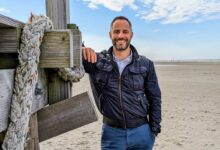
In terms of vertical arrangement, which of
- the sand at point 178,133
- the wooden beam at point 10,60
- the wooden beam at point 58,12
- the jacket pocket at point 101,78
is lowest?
the sand at point 178,133

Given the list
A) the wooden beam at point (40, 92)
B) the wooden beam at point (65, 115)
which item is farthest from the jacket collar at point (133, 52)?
the wooden beam at point (40, 92)

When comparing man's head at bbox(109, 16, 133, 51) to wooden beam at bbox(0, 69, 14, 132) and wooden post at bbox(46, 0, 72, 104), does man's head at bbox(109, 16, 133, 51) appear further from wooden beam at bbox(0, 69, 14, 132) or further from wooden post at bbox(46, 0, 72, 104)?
wooden beam at bbox(0, 69, 14, 132)

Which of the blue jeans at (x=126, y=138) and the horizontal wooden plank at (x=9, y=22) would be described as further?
the blue jeans at (x=126, y=138)

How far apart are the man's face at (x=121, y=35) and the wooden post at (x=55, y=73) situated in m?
1.32

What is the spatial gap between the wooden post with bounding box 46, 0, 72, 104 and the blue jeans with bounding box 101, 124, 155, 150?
1.34 m

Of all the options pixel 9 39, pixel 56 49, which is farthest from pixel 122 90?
pixel 9 39

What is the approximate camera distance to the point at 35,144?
1.72m

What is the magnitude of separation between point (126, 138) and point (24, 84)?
1.88 metres

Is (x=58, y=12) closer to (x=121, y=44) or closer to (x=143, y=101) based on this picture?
(x=121, y=44)

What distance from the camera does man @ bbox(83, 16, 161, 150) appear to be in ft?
10.1

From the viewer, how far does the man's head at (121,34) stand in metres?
3.18

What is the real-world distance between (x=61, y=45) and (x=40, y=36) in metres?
0.12

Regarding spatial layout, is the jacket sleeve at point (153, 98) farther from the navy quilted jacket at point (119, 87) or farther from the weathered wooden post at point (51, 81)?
the weathered wooden post at point (51, 81)

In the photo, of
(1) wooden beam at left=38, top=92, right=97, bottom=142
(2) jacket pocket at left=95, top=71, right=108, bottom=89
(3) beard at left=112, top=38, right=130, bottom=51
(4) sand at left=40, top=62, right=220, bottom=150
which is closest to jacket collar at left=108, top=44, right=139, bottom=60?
(3) beard at left=112, top=38, right=130, bottom=51
